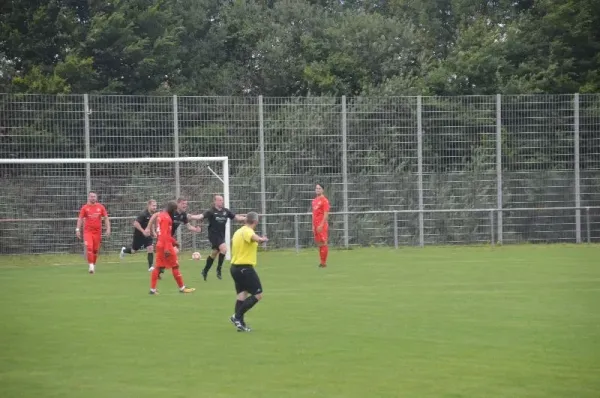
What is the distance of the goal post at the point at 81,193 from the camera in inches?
1251

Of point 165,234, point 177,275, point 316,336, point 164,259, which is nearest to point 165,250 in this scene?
point 164,259

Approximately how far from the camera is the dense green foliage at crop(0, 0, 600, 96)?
42.6 m

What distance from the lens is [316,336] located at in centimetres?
1502

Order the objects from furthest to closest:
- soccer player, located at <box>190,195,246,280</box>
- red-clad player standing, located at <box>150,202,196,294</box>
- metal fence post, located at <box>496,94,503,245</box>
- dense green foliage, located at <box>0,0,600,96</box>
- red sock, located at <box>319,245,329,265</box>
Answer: dense green foliage, located at <box>0,0,600,96</box> → metal fence post, located at <box>496,94,503,245</box> → red sock, located at <box>319,245,329,265</box> → soccer player, located at <box>190,195,246,280</box> → red-clad player standing, located at <box>150,202,196,294</box>

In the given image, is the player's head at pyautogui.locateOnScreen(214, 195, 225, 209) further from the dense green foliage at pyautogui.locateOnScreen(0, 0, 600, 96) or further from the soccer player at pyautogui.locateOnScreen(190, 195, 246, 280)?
the dense green foliage at pyautogui.locateOnScreen(0, 0, 600, 96)

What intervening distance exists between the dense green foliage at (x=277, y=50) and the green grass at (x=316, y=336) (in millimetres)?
18066

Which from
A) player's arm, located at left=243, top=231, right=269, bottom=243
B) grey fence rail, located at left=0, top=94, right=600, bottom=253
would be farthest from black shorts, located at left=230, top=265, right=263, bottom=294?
grey fence rail, located at left=0, top=94, right=600, bottom=253

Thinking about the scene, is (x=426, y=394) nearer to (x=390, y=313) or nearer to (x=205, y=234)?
(x=390, y=313)

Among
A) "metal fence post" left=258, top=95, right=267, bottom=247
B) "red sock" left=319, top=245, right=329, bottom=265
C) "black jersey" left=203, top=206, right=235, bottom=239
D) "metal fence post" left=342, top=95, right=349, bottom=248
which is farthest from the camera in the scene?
"metal fence post" left=342, top=95, right=349, bottom=248

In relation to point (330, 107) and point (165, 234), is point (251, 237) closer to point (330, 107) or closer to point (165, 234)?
point (165, 234)

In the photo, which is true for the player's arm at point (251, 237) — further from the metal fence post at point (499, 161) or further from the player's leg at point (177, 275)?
the metal fence post at point (499, 161)

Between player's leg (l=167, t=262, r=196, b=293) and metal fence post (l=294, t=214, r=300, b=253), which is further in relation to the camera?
metal fence post (l=294, t=214, r=300, b=253)

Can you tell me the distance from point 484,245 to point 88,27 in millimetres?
18461

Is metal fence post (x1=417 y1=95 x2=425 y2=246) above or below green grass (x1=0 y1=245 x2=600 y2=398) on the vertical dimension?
above
